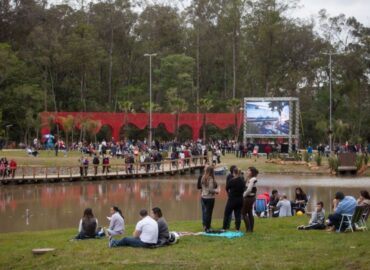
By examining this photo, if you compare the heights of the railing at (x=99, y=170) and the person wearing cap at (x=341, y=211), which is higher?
the person wearing cap at (x=341, y=211)

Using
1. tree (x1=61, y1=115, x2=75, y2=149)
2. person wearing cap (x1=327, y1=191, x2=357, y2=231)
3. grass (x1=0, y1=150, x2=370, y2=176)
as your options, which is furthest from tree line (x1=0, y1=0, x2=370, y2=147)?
person wearing cap (x1=327, y1=191, x2=357, y2=231)

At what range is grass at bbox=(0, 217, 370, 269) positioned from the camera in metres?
11.2

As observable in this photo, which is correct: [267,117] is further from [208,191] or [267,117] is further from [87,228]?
[87,228]

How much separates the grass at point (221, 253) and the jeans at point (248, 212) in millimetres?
208

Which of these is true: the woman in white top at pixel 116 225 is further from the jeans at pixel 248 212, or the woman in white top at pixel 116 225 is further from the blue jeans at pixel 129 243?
the jeans at pixel 248 212

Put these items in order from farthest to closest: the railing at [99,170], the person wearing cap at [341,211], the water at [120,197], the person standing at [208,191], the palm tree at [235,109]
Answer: the palm tree at [235,109] → the railing at [99,170] → the water at [120,197] → the person standing at [208,191] → the person wearing cap at [341,211]

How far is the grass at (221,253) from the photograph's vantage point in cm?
1124

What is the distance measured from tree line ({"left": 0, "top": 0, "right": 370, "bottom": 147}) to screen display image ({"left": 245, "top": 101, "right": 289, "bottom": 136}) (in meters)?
7.79

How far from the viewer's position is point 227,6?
77750 millimetres

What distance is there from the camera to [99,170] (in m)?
43.8

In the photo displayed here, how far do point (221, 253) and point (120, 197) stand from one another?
1926 centimetres

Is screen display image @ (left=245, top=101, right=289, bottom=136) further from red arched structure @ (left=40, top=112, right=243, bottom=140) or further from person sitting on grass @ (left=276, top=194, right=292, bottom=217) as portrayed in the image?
person sitting on grass @ (left=276, top=194, right=292, bottom=217)

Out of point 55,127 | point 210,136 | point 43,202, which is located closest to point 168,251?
point 43,202

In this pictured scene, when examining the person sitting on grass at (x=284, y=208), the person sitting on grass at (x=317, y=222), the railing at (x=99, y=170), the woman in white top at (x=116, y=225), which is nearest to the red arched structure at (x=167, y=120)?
the railing at (x=99, y=170)
